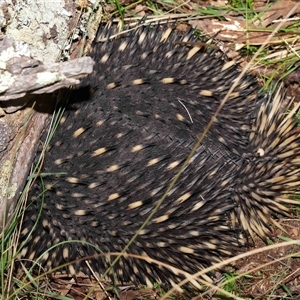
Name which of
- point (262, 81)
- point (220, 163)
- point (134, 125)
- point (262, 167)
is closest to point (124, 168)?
point (134, 125)

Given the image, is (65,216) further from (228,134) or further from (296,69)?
(296,69)

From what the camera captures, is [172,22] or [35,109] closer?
[35,109]

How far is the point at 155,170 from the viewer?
2.90 metres

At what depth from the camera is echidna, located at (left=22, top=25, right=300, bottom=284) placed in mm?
2900

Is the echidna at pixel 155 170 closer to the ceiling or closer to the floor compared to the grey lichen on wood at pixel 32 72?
closer to the floor

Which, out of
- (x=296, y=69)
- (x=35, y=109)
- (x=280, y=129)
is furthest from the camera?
(x=296, y=69)

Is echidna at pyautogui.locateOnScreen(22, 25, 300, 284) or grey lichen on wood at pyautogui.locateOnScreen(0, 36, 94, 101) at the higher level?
grey lichen on wood at pyautogui.locateOnScreen(0, 36, 94, 101)

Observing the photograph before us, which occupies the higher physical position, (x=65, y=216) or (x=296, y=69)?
(x=296, y=69)

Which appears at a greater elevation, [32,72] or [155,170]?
[32,72]

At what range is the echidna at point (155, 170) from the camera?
290 centimetres

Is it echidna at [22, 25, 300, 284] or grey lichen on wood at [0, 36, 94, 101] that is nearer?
grey lichen on wood at [0, 36, 94, 101]

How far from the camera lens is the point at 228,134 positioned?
3018 millimetres

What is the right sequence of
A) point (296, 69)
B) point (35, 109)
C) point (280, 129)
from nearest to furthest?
1. point (35, 109)
2. point (280, 129)
3. point (296, 69)

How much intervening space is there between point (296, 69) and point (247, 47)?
32 centimetres
